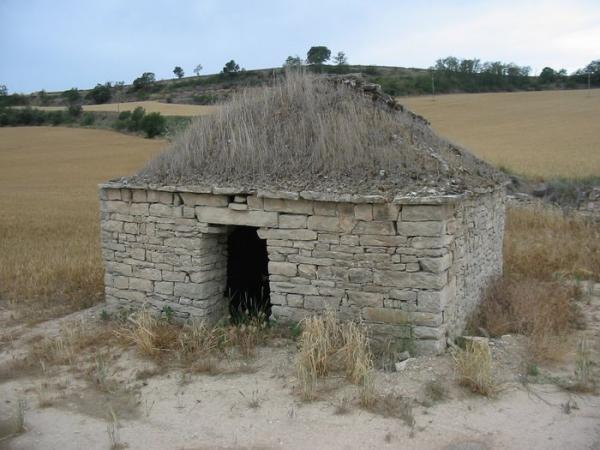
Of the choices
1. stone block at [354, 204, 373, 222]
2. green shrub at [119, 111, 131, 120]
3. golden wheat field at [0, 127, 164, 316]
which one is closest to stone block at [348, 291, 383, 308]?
stone block at [354, 204, 373, 222]

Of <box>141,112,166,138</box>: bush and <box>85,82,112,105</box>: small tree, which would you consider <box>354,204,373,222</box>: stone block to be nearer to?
<box>141,112,166,138</box>: bush

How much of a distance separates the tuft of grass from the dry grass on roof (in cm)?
177

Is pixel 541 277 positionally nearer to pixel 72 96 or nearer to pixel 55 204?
pixel 55 204

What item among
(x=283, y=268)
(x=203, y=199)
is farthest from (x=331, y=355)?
(x=203, y=199)

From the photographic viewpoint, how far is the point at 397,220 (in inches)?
227

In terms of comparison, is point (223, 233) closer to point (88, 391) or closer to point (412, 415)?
point (88, 391)

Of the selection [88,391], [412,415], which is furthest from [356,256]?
[88,391]

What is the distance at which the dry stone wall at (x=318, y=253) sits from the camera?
576 cm

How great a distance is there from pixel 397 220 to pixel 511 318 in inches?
93.0

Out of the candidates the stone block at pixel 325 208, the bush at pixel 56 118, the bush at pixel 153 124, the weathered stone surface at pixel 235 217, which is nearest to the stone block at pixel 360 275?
the stone block at pixel 325 208

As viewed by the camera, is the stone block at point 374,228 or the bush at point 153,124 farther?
the bush at point 153,124

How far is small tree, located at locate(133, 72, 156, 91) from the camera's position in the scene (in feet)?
194

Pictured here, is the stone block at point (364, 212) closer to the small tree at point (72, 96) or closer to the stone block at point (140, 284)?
the stone block at point (140, 284)

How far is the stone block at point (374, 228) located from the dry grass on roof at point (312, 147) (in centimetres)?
42
